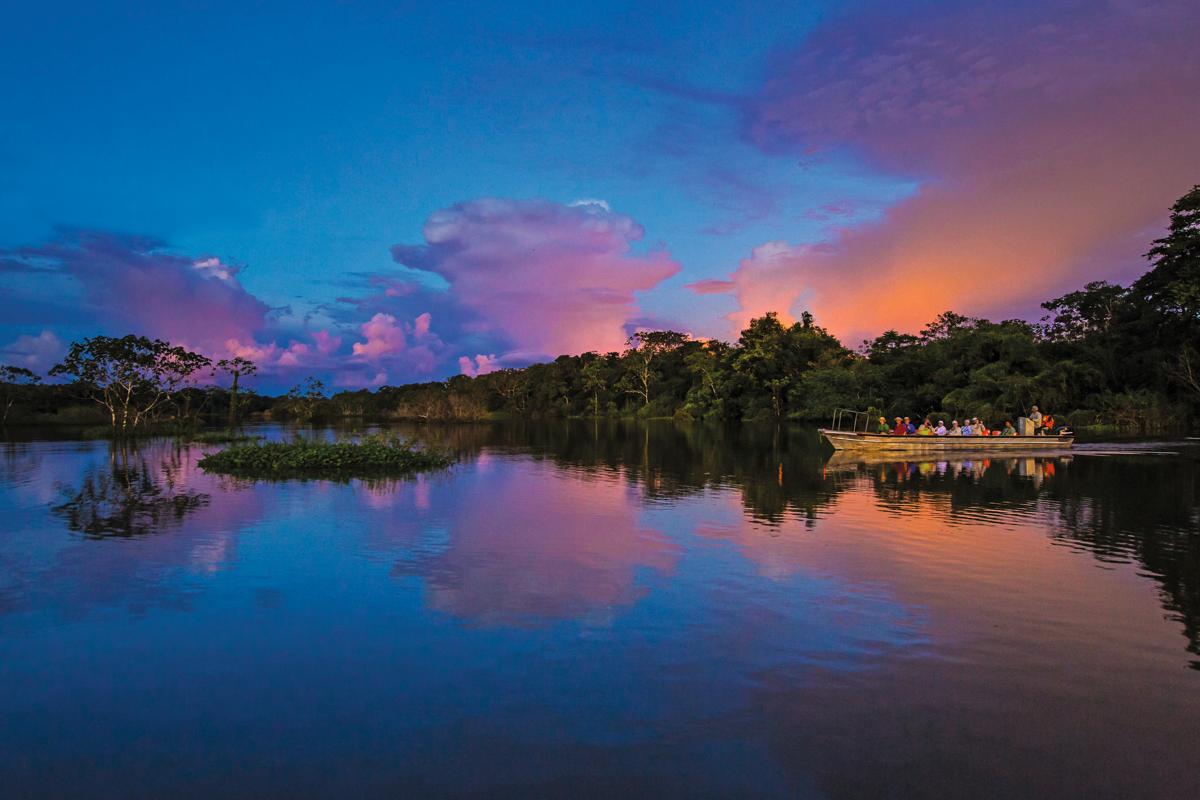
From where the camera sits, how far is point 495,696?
6434 mm

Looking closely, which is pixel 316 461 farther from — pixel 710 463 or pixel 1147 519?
pixel 1147 519

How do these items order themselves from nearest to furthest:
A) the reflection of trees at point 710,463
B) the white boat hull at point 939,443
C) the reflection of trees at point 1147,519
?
1. the reflection of trees at point 1147,519
2. the reflection of trees at point 710,463
3. the white boat hull at point 939,443

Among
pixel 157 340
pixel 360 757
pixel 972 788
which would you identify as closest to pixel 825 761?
pixel 972 788

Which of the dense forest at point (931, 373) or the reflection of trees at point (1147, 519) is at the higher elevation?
the dense forest at point (931, 373)

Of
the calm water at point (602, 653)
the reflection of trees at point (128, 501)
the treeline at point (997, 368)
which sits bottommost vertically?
the calm water at point (602, 653)

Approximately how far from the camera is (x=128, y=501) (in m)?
18.1

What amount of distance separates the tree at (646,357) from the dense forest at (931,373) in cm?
525

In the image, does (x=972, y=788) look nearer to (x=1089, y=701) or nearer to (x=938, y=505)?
(x=1089, y=701)

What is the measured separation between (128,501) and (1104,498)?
25.8 m

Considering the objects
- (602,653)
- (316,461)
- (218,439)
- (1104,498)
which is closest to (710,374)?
(218,439)

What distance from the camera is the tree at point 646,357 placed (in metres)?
95.6

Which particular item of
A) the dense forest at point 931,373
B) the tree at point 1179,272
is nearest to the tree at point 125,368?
the dense forest at point 931,373

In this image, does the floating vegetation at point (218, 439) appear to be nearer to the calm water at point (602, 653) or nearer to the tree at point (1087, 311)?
the calm water at point (602, 653)

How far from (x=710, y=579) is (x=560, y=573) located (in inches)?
92.4
